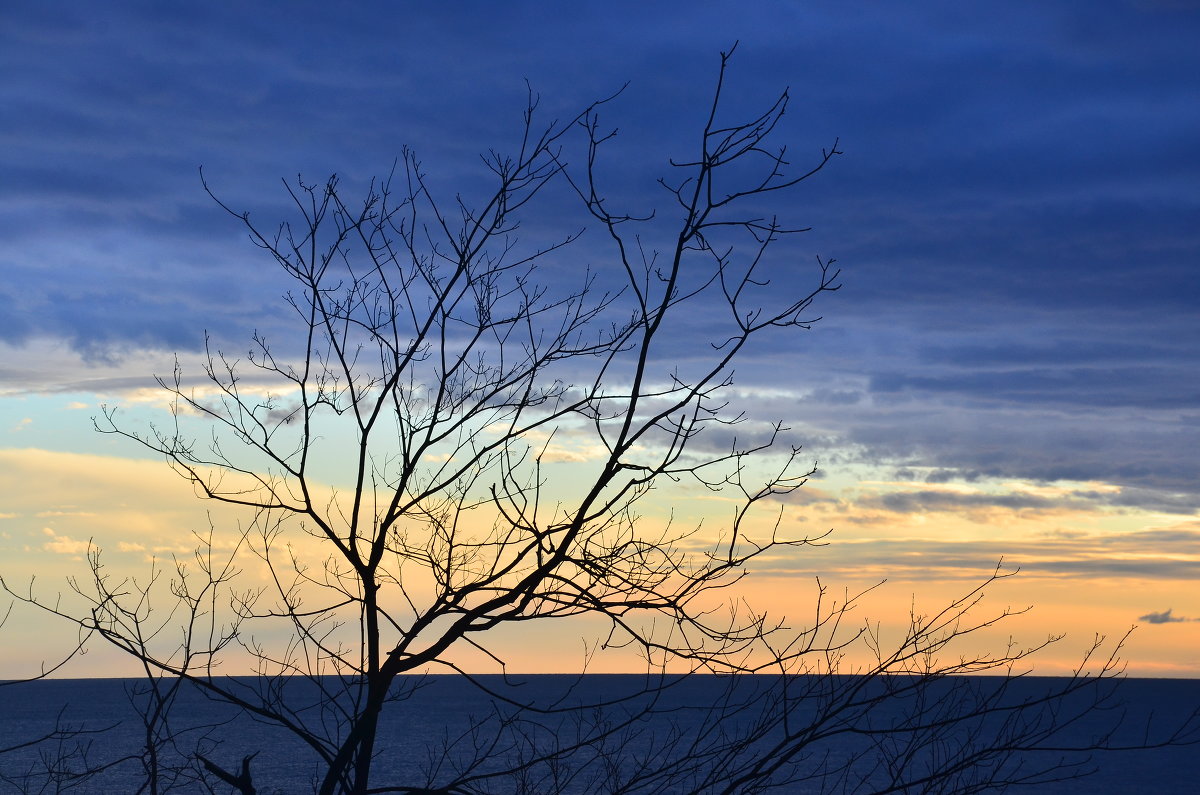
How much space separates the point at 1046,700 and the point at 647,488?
1845 millimetres

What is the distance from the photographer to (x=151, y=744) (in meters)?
5.60

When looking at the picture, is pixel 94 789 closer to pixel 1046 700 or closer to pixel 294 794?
pixel 294 794

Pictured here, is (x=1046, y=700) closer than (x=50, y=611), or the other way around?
(x=1046, y=700)

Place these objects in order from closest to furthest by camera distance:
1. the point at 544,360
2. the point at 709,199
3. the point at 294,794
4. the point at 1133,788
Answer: the point at 709,199
the point at 544,360
the point at 294,794
the point at 1133,788

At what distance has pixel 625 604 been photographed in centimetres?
504

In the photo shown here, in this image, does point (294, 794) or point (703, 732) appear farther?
point (294, 794)

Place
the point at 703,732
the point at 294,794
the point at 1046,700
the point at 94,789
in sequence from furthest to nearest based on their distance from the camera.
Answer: the point at 94,789
the point at 294,794
the point at 703,732
the point at 1046,700

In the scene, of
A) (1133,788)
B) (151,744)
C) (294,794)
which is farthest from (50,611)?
(1133,788)

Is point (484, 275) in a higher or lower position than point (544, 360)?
higher

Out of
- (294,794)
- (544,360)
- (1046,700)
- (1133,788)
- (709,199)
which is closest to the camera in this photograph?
(1046,700)

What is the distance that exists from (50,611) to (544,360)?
278cm

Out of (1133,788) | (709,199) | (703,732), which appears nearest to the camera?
(709,199)

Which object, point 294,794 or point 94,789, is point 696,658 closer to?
point 294,794

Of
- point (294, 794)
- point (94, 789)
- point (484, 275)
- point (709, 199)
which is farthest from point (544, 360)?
point (94, 789)
